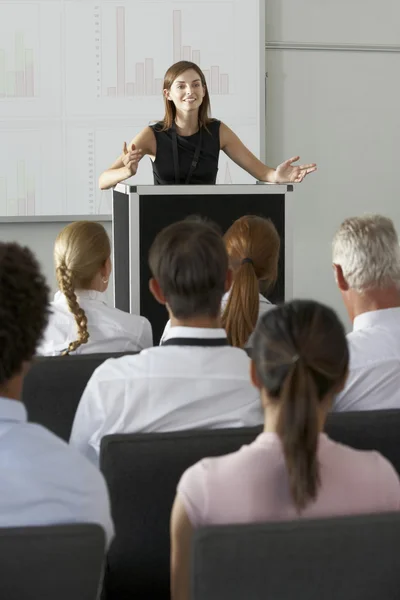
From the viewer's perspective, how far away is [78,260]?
278cm

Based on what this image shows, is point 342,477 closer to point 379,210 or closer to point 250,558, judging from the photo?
point 250,558

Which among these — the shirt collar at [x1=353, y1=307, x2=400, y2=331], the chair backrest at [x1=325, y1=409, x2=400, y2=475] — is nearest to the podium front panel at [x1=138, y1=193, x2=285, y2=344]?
the shirt collar at [x1=353, y1=307, x2=400, y2=331]

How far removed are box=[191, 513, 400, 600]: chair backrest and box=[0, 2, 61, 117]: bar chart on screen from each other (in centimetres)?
465

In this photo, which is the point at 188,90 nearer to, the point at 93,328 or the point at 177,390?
the point at 93,328

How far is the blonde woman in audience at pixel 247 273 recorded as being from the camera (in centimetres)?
256

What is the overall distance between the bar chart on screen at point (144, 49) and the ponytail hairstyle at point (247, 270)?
9.75 ft

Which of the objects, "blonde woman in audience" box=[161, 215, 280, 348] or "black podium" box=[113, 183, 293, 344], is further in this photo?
"black podium" box=[113, 183, 293, 344]

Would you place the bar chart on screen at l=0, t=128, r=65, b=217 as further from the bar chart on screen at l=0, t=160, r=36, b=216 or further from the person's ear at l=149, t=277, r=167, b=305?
the person's ear at l=149, t=277, r=167, b=305

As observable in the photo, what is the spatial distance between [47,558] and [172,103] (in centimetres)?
Result: 310

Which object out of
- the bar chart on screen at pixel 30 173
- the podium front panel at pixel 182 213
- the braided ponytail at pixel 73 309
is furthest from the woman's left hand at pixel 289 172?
the bar chart on screen at pixel 30 173

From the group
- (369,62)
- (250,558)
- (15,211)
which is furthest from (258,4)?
(250,558)

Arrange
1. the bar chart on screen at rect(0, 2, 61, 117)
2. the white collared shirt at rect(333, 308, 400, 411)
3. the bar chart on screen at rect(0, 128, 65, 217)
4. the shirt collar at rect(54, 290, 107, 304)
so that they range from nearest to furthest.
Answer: the white collared shirt at rect(333, 308, 400, 411), the shirt collar at rect(54, 290, 107, 304), the bar chart on screen at rect(0, 2, 61, 117), the bar chart on screen at rect(0, 128, 65, 217)

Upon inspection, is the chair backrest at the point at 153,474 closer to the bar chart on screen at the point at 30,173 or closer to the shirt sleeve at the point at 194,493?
the shirt sleeve at the point at 194,493

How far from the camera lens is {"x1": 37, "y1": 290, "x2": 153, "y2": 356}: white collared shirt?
2756 mm
